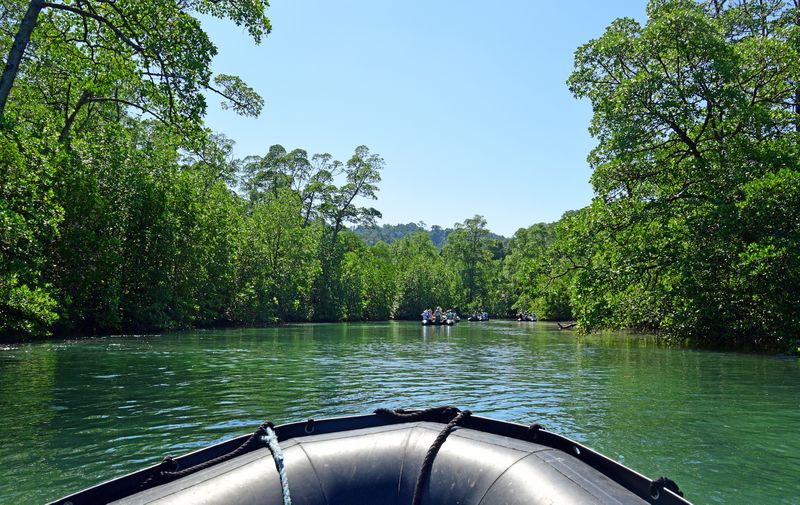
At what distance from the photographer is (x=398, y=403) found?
946cm

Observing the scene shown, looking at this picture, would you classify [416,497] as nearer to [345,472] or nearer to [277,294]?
[345,472]

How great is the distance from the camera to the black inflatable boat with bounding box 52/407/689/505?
279 cm

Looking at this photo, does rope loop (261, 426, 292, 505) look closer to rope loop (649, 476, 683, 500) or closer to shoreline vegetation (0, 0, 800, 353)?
rope loop (649, 476, 683, 500)

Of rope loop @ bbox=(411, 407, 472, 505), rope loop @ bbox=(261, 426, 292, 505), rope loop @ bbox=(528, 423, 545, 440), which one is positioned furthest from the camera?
rope loop @ bbox=(528, 423, 545, 440)

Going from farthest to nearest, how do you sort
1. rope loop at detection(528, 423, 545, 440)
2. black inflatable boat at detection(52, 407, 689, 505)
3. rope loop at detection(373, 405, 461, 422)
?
rope loop at detection(373, 405, 461, 422) < rope loop at detection(528, 423, 545, 440) < black inflatable boat at detection(52, 407, 689, 505)

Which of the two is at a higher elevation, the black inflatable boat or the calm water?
the black inflatable boat

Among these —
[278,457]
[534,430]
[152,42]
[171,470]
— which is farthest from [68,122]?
[534,430]

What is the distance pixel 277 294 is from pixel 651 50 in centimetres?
3689

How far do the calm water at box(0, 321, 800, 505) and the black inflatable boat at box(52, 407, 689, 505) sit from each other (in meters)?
2.88

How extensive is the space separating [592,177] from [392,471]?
64.3 feet

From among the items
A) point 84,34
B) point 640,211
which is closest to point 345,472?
point 84,34

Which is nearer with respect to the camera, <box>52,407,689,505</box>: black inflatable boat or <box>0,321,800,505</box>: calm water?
<box>52,407,689,505</box>: black inflatable boat

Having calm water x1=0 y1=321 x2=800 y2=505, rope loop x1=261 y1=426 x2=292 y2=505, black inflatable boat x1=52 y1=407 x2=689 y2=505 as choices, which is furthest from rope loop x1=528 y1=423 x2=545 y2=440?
calm water x1=0 y1=321 x2=800 y2=505

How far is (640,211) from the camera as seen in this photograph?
20031 mm
